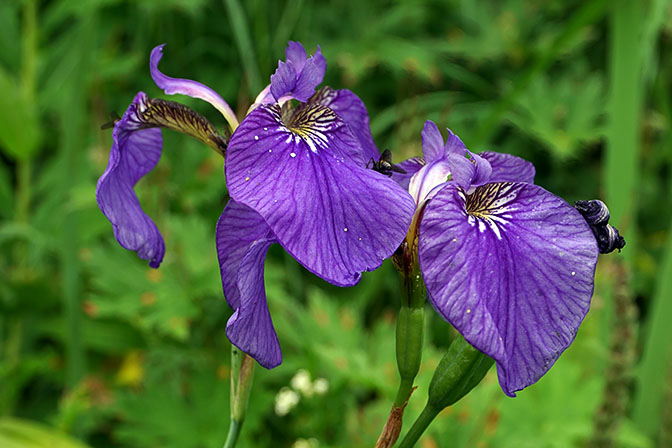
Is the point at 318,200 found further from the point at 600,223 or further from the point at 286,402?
the point at 286,402

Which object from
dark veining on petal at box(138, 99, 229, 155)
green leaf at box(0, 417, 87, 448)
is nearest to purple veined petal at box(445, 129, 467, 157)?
dark veining on petal at box(138, 99, 229, 155)

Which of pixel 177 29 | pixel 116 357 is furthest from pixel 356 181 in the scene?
pixel 177 29

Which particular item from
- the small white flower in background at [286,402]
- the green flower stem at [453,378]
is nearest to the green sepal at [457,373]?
the green flower stem at [453,378]

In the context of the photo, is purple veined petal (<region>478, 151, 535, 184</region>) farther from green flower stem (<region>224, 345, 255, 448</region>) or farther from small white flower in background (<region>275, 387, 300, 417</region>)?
small white flower in background (<region>275, 387, 300, 417</region>)

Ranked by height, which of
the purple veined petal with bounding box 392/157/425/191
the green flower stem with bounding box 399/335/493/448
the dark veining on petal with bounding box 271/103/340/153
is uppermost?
the dark veining on petal with bounding box 271/103/340/153

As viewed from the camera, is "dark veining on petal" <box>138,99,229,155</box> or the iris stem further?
"dark veining on petal" <box>138,99,229,155</box>

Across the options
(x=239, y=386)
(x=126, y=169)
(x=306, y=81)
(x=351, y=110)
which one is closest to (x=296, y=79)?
(x=306, y=81)

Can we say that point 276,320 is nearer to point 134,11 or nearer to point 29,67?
point 29,67
